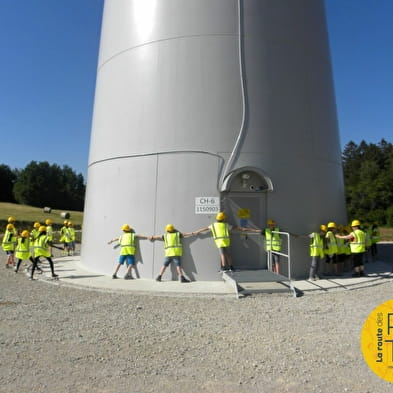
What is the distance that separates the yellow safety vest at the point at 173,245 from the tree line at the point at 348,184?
4494cm

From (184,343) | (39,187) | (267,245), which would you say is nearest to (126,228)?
(267,245)

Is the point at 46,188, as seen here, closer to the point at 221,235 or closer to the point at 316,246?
the point at 221,235

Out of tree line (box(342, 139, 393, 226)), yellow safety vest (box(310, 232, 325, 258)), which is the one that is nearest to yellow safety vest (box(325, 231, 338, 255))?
yellow safety vest (box(310, 232, 325, 258))

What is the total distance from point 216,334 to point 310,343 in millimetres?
1420

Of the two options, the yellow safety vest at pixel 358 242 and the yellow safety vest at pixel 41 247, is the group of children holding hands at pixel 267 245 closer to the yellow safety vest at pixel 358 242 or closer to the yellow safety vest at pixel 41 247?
the yellow safety vest at pixel 358 242

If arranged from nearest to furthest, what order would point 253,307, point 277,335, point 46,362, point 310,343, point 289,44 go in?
point 46,362
point 310,343
point 277,335
point 253,307
point 289,44

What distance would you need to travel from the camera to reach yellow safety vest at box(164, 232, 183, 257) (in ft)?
28.9

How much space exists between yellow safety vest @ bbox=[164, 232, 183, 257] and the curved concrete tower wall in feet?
1.06

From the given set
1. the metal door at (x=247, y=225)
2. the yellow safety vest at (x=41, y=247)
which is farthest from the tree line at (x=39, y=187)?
the metal door at (x=247, y=225)

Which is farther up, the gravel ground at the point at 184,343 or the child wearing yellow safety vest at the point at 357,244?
the child wearing yellow safety vest at the point at 357,244

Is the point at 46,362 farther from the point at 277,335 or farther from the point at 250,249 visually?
the point at 250,249

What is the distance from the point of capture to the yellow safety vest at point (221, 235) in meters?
8.75

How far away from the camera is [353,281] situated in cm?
902

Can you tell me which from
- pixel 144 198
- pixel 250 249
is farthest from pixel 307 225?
pixel 144 198
